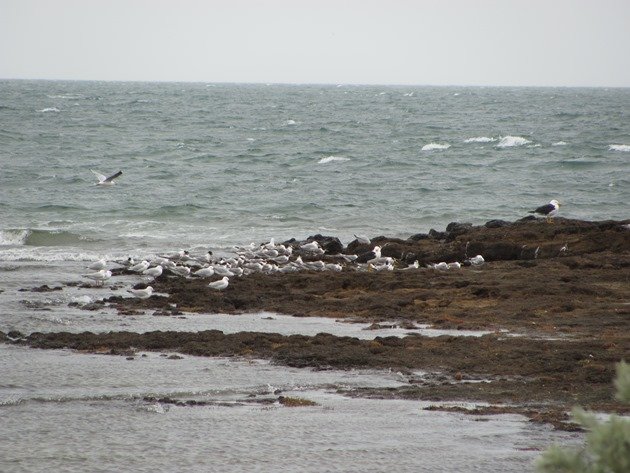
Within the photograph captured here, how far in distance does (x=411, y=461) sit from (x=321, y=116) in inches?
2549

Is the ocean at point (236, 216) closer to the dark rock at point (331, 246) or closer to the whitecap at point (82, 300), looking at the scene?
the whitecap at point (82, 300)

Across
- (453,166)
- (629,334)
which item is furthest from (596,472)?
(453,166)

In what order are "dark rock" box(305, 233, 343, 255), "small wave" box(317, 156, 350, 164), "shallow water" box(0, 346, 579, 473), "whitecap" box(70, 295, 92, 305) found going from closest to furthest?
"shallow water" box(0, 346, 579, 473) → "whitecap" box(70, 295, 92, 305) → "dark rock" box(305, 233, 343, 255) → "small wave" box(317, 156, 350, 164)

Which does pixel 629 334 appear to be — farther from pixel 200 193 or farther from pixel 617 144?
pixel 617 144

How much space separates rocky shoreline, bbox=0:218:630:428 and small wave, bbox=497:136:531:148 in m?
30.4

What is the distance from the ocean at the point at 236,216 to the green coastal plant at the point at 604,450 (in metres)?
3.84

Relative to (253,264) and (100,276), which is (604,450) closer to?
(100,276)

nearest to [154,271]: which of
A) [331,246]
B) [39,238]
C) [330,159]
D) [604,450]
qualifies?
[331,246]

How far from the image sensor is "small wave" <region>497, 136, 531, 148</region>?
1914 inches

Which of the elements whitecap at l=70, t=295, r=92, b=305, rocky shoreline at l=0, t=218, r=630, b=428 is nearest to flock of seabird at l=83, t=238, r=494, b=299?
rocky shoreline at l=0, t=218, r=630, b=428

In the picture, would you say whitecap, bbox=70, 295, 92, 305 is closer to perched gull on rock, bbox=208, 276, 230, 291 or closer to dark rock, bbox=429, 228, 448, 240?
perched gull on rock, bbox=208, 276, 230, 291

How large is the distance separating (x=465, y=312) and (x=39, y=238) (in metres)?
13.9

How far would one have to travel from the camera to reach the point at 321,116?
70.6 metres

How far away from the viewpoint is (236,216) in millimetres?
28047
